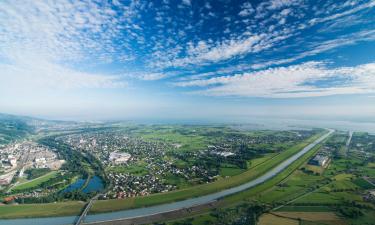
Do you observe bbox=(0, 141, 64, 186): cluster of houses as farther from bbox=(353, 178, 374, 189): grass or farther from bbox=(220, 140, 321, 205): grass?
bbox=(353, 178, 374, 189): grass

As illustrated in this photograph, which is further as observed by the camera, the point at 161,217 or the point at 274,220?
the point at 161,217

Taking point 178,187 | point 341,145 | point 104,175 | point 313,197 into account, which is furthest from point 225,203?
point 341,145

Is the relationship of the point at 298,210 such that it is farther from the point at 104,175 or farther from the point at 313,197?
the point at 104,175

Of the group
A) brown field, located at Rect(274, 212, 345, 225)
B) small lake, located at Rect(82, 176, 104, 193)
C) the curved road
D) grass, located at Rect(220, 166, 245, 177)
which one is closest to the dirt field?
the curved road

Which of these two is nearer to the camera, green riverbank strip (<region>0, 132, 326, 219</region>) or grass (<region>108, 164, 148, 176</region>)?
green riverbank strip (<region>0, 132, 326, 219</region>)

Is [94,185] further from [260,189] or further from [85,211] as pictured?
[260,189]

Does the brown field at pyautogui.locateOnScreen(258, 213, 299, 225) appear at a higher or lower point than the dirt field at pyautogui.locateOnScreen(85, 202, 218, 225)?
higher

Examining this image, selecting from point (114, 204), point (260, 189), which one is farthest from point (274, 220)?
point (114, 204)
